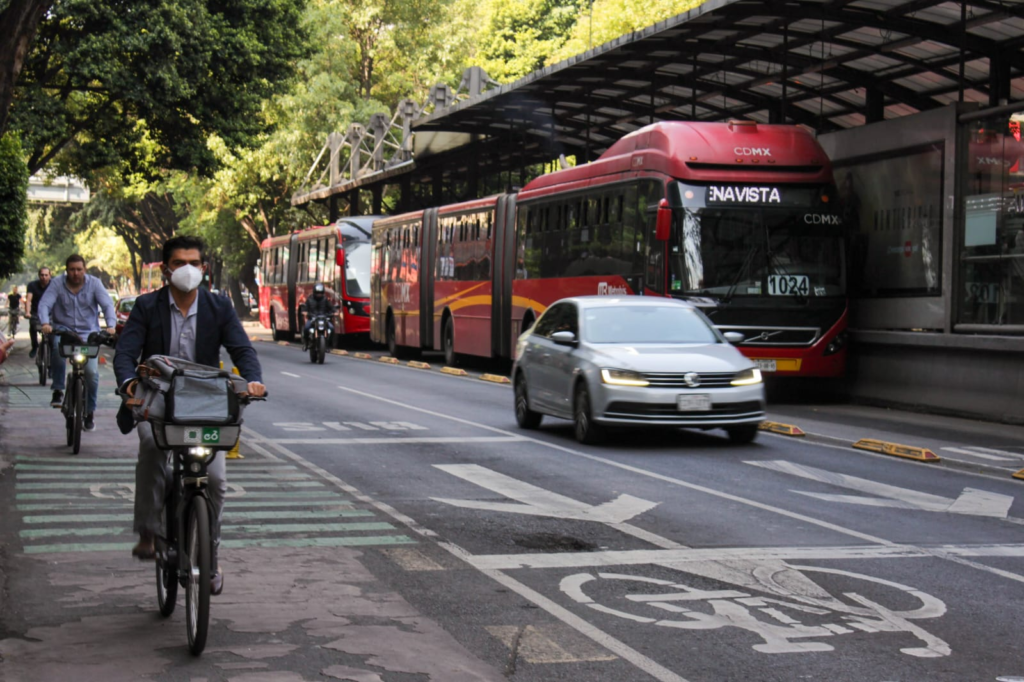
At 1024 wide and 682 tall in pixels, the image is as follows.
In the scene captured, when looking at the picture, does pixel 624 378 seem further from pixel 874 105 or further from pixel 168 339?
pixel 874 105

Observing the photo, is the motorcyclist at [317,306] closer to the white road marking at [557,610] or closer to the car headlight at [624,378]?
the car headlight at [624,378]

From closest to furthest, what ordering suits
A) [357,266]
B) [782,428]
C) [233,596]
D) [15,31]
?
[233,596] → [15,31] → [782,428] → [357,266]

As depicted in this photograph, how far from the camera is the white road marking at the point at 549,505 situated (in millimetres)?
9898

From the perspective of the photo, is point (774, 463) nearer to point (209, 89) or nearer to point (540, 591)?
point (540, 591)

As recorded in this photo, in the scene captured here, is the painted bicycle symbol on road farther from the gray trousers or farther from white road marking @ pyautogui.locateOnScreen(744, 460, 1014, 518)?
white road marking @ pyautogui.locateOnScreen(744, 460, 1014, 518)

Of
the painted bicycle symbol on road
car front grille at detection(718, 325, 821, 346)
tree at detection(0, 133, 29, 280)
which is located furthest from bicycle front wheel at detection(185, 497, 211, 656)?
tree at detection(0, 133, 29, 280)

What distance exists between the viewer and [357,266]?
40500mm

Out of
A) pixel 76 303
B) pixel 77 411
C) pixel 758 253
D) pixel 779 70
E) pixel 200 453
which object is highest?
pixel 779 70

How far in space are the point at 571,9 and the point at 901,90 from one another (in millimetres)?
56563

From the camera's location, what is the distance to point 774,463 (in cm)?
1319

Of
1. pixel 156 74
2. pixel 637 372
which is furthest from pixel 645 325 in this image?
pixel 156 74

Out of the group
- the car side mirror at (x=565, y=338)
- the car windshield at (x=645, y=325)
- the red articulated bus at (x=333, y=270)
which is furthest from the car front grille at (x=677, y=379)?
the red articulated bus at (x=333, y=270)

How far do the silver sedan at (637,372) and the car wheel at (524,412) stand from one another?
0.01 metres

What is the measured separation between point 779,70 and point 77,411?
1366 centimetres
